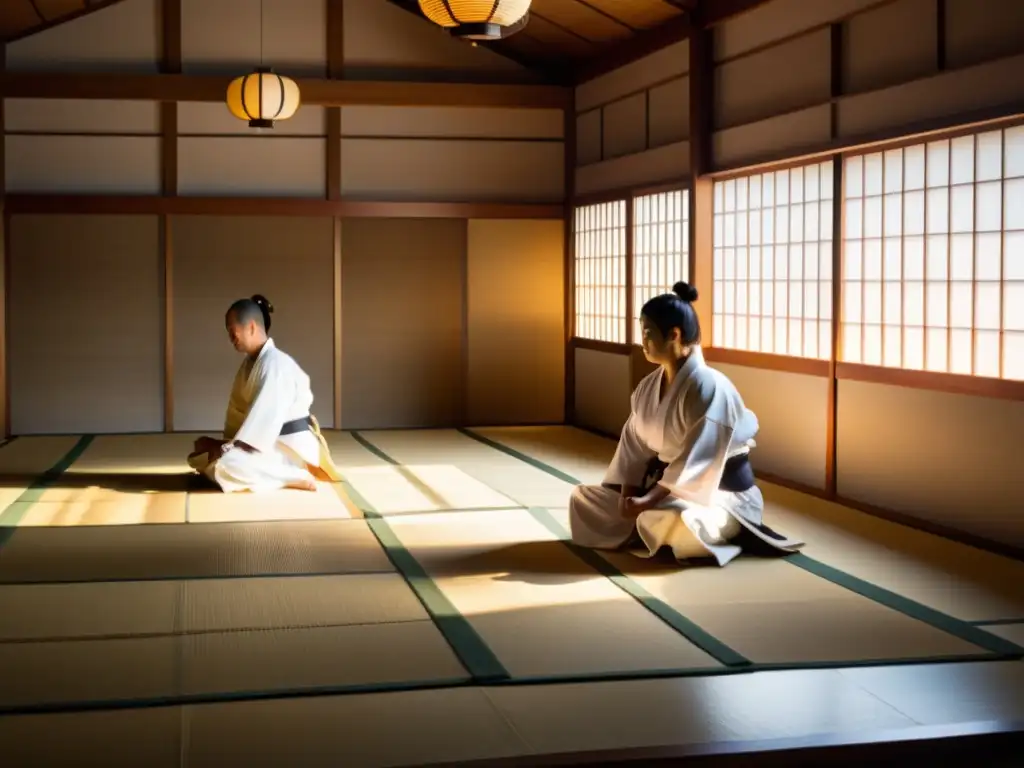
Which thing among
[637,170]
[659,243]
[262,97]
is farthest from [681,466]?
[262,97]

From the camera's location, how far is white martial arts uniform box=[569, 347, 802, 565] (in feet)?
15.5

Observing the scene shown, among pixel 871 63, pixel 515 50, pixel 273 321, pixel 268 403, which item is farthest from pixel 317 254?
pixel 871 63

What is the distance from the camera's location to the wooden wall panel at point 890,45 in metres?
5.56

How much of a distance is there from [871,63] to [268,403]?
323cm

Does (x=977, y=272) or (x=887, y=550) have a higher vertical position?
(x=977, y=272)

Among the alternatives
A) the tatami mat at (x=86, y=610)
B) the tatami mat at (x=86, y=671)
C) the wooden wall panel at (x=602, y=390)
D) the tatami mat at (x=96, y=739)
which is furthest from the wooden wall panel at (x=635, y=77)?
the tatami mat at (x=96, y=739)

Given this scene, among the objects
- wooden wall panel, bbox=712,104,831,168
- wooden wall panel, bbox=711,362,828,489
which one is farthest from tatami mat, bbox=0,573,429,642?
wooden wall panel, bbox=712,104,831,168

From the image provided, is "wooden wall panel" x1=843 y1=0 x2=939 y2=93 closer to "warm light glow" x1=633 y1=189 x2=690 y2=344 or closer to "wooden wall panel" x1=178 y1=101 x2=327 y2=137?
"warm light glow" x1=633 y1=189 x2=690 y2=344

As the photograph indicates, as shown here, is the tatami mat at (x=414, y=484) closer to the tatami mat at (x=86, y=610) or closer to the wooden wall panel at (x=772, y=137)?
the tatami mat at (x=86, y=610)

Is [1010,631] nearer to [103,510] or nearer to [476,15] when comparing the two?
[476,15]

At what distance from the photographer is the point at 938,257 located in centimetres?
555

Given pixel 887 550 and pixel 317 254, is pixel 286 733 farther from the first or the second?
pixel 317 254

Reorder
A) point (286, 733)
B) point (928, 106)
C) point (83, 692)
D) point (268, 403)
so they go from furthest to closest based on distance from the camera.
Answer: point (268, 403)
point (928, 106)
point (83, 692)
point (286, 733)

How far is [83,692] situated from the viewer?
3.25 metres
